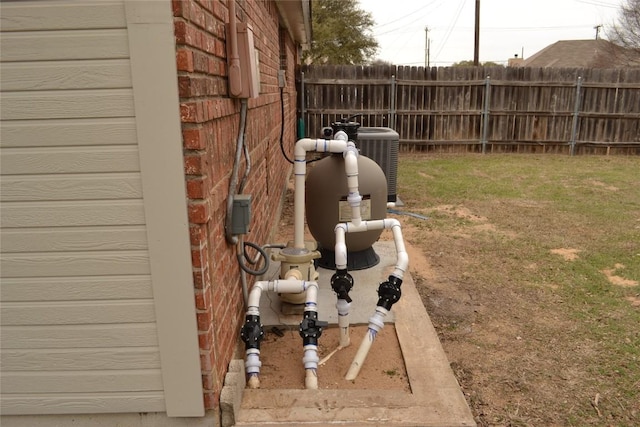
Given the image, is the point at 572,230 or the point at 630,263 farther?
the point at 572,230

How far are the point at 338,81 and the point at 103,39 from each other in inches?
412

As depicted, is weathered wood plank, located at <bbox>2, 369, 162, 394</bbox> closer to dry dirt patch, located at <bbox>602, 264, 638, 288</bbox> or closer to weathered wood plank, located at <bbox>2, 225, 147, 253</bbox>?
weathered wood plank, located at <bbox>2, 225, 147, 253</bbox>

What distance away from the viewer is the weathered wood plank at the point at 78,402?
213 cm

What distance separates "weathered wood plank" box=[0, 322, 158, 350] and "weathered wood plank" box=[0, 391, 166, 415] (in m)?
0.24

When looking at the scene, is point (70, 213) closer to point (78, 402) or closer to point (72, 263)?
point (72, 263)

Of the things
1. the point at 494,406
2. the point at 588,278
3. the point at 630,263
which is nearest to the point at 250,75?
the point at 494,406

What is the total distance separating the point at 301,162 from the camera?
136 inches

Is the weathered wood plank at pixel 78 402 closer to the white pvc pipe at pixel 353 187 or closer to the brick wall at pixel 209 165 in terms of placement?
the brick wall at pixel 209 165

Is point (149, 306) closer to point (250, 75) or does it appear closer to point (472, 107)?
point (250, 75)

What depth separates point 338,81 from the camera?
1186cm

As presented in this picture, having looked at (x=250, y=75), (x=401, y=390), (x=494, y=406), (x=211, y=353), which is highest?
(x=250, y=75)

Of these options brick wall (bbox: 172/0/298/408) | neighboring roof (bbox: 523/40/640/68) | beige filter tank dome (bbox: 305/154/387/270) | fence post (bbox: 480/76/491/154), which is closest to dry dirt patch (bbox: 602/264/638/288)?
beige filter tank dome (bbox: 305/154/387/270)

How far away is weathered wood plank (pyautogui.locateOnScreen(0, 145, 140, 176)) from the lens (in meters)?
1.88

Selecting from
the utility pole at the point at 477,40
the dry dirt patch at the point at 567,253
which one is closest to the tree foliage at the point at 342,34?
the utility pole at the point at 477,40
